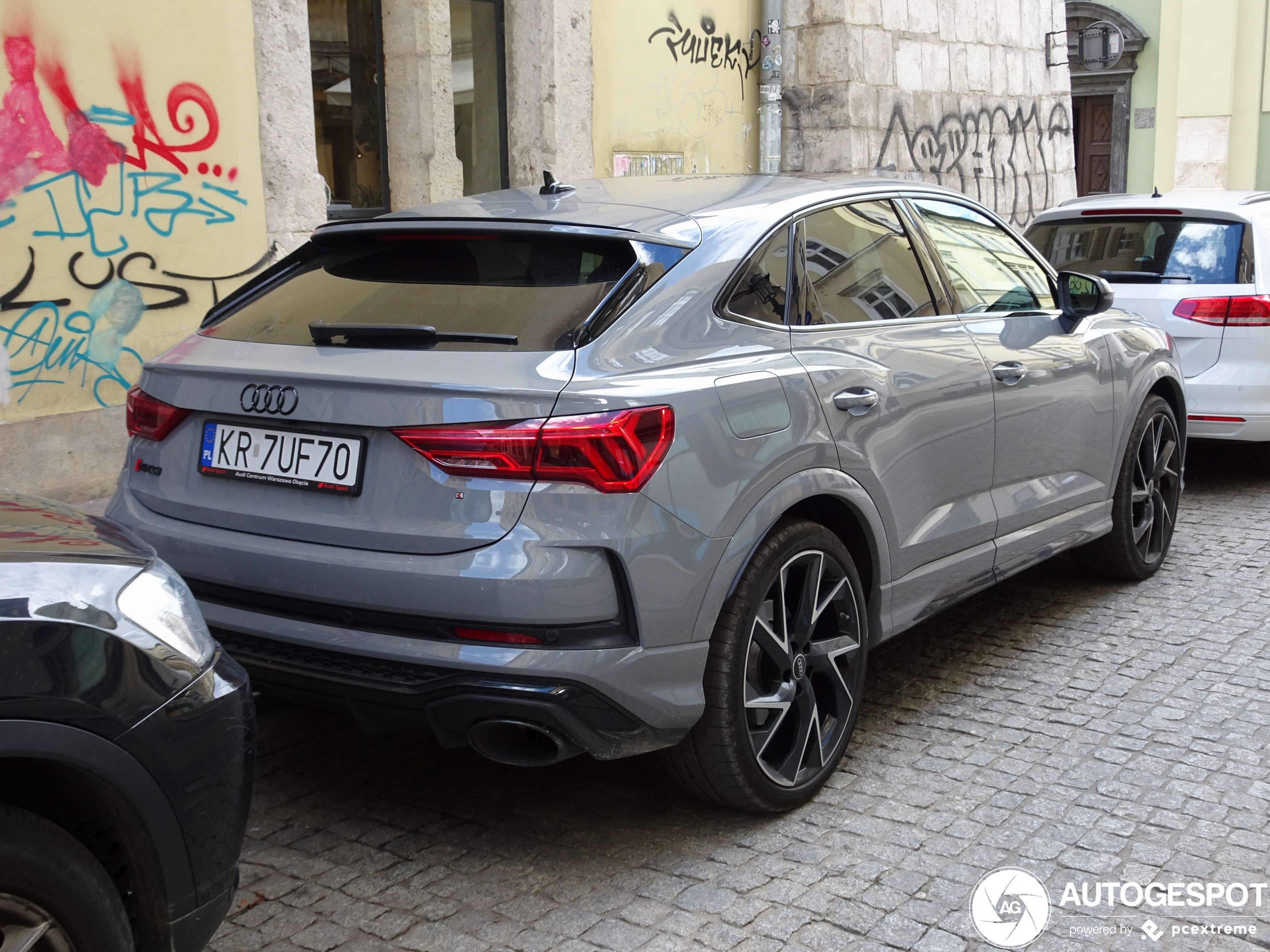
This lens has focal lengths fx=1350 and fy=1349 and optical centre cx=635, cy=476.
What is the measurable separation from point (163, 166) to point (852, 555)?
5429mm

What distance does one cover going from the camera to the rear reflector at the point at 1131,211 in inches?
301

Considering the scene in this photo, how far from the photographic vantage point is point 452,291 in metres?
3.42

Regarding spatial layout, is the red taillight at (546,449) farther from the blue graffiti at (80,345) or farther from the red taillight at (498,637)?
the blue graffiti at (80,345)

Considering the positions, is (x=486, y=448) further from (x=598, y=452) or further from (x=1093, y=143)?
(x=1093, y=143)

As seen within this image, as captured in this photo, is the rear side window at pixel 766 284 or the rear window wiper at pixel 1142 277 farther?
the rear window wiper at pixel 1142 277

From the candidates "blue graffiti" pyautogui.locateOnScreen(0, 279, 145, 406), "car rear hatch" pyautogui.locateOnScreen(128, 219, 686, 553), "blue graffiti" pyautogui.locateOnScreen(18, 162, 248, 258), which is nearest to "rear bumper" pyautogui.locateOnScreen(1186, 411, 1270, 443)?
"car rear hatch" pyautogui.locateOnScreen(128, 219, 686, 553)

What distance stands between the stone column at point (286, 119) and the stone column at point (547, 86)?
2.19 meters

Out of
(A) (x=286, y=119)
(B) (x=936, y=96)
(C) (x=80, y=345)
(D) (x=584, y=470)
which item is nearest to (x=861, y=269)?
(D) (x=584, y=470)

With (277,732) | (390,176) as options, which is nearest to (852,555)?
(277,732)

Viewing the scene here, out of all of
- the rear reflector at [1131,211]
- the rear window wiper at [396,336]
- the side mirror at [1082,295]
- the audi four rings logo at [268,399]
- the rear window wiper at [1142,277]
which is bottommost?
the rear window wiper at [1142,277]

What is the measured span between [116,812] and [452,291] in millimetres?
1596

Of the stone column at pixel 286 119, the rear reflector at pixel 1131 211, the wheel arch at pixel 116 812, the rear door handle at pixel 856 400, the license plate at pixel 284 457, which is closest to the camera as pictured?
the wheel arch at pixel 116 812

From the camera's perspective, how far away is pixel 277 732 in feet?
14.0

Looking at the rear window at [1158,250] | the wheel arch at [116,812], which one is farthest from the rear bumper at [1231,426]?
the wheel arch at [116,812]
